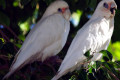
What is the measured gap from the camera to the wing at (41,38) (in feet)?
13.7

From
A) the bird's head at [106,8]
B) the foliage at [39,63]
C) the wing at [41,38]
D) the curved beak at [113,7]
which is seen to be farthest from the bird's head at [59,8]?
the curved beak at [113,7]

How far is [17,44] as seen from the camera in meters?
4.55

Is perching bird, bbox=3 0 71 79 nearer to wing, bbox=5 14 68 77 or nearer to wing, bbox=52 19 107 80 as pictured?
wing, bbox=5 14 68 77

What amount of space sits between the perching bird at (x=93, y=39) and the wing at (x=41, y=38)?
422 millimetres

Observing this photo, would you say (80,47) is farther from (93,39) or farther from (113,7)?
(113,7)

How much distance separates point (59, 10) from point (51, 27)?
2.09 feet

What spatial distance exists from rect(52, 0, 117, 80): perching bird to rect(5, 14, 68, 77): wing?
0.42 meters

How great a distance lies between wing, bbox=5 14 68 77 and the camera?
13.7ft

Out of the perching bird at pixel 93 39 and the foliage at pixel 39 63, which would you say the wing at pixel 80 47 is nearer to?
the perching bird at pixel 93 39

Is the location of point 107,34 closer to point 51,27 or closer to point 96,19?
point 96,19

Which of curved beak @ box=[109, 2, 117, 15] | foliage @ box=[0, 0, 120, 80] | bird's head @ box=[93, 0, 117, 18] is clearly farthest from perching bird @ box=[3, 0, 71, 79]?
curved beak @ box=[109, 2, 117, 15]

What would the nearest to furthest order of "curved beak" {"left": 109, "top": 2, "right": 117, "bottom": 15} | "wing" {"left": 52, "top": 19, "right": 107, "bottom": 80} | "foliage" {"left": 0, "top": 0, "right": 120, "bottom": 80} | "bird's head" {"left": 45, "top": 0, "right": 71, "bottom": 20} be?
1. "foliage" {"left": 0, "top": 0, "right": 120, "bottom": 80}
2. "wing" {"left": 52, "top": 19, "right": 107, "bottom": 80}
3. "curved beak" {"left": 109, "top": 2, "right": 117, "bottom": 15}
4. "bird's head" {"left": 45, "top": 0, "right": 71, "bottom": 20}

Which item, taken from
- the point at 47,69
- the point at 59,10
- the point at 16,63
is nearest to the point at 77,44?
the point at 47,69

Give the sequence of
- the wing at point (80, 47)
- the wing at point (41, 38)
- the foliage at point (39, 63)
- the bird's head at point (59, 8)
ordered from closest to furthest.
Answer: the foliage at point (39, 63), the wing at point (80, 47), the wing at point (41, 38), the bird's head at point (59, 8)
